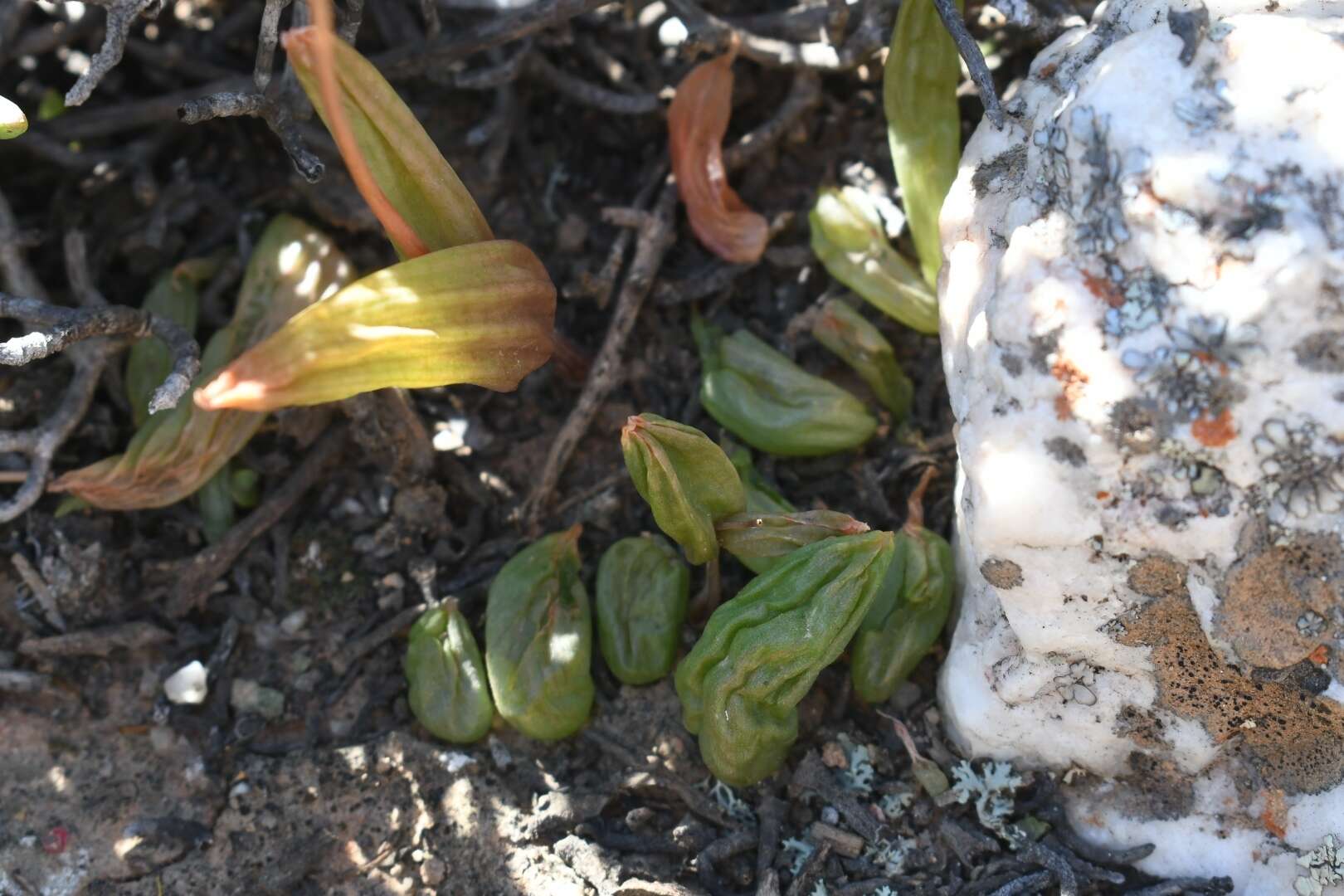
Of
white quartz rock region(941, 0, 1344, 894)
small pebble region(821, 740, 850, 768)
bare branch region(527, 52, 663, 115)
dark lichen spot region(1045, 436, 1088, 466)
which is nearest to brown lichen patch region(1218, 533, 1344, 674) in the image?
white quartz rock region(941, 0, 1344, 894)

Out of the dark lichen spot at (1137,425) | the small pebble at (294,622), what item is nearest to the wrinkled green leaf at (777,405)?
the dark lichen spot at (1137,425)

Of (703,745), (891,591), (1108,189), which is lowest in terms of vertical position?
(703,745)

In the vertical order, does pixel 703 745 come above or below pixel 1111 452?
below

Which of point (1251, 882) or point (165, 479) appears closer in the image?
point (1251, 882)

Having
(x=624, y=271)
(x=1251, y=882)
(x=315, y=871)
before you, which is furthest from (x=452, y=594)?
(x=1251, y=882)

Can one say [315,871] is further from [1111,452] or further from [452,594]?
[1111,452]

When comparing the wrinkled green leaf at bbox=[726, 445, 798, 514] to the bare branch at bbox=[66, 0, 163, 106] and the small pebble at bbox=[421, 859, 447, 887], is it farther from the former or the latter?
the bare branch at bbox=[66, 0, 163, 106]

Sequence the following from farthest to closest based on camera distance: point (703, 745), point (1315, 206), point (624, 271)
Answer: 1. point (624, 271)
2. point (703, 745)
3. point (1315, 206)
